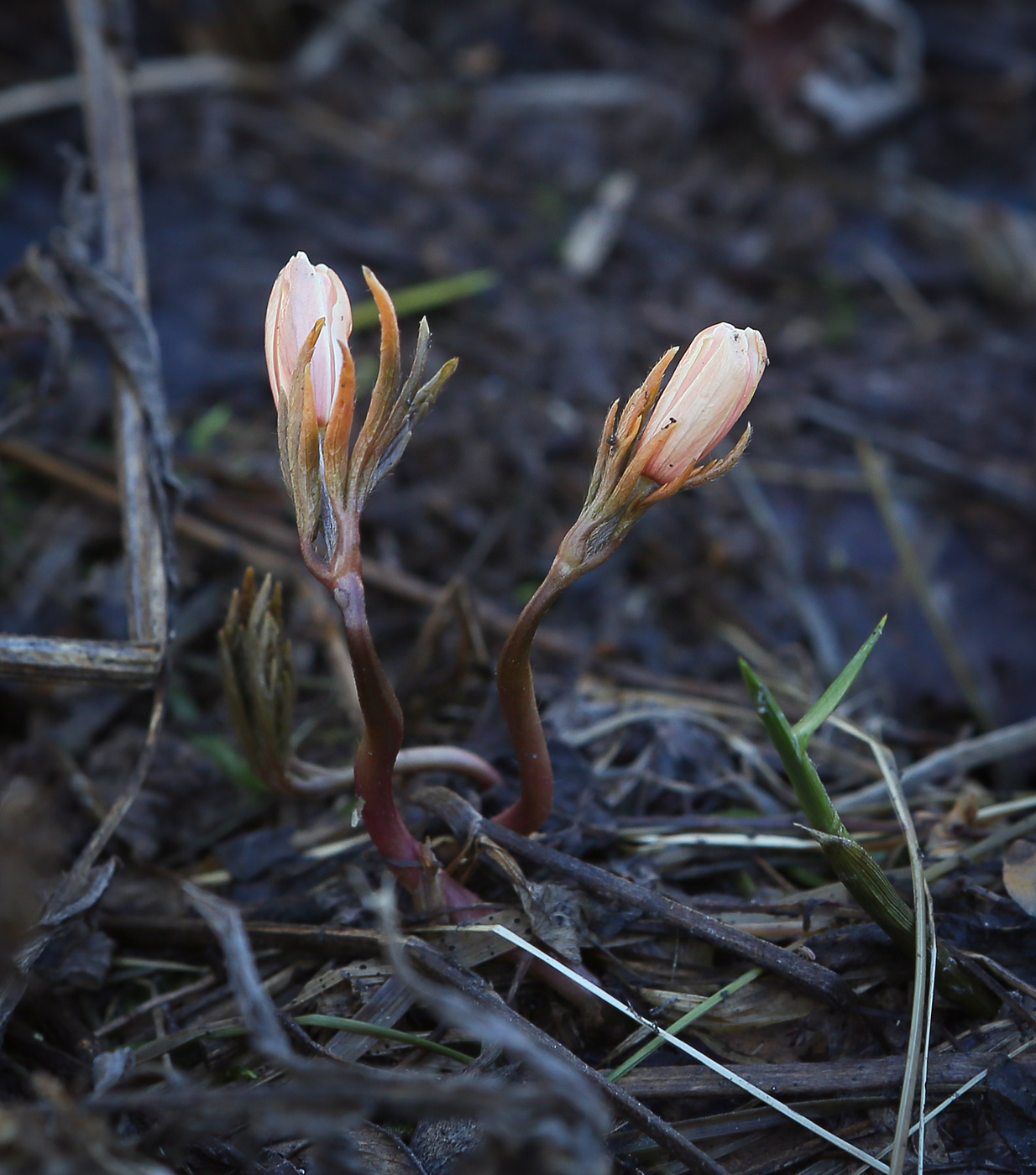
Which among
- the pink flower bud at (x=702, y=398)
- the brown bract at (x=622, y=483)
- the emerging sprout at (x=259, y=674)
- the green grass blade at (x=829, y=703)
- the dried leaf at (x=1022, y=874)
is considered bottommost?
the dried leaf at (x=1022, y=874)

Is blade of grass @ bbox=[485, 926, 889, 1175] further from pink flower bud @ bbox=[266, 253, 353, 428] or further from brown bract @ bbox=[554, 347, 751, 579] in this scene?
pink flower bud @ bbox=[266, 253, 353, 428]

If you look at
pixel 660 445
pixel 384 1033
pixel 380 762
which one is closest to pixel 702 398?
pixel 660 445

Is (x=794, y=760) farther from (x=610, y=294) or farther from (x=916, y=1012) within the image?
(x=610, y=294)

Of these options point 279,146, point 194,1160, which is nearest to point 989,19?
point 279,146

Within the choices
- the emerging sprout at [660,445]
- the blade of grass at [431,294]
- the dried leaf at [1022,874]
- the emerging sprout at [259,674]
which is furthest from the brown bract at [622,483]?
the blade of grass at [431,294]

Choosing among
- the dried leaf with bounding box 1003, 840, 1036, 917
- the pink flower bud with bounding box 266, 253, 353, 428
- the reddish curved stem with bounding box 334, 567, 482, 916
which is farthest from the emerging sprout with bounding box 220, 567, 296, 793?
the dried leaf with bounding box 1003, 840, 1036, 917

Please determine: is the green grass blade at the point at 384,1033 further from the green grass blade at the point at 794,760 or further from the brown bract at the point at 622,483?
the brown bract at the point at 622,483
